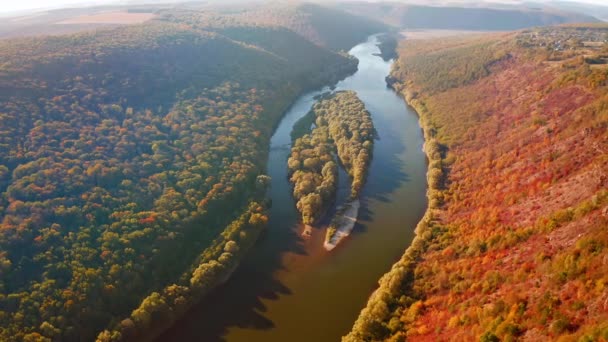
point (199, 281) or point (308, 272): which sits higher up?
point (199, 281)

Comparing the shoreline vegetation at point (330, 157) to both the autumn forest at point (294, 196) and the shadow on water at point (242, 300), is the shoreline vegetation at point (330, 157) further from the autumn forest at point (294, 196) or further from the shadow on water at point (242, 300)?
the shadow on water at point (242, 300)

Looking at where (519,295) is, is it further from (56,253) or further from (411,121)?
(411,121)

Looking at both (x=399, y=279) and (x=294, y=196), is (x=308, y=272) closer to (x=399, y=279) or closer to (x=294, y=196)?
(x=399, y=279)

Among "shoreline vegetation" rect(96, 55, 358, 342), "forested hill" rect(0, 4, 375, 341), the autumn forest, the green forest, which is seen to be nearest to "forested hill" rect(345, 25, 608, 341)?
the autumn forest

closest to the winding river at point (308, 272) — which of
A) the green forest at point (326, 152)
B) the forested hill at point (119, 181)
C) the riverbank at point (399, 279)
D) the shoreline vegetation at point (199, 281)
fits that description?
the shoreline vegetation at point (199, 281)

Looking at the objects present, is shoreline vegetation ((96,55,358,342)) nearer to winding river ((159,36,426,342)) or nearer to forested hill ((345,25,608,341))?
winding river ((159,36,426,342))

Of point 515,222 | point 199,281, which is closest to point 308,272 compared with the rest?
point 199,281

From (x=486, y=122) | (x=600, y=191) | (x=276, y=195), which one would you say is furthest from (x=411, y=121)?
(x=600, y=191)
